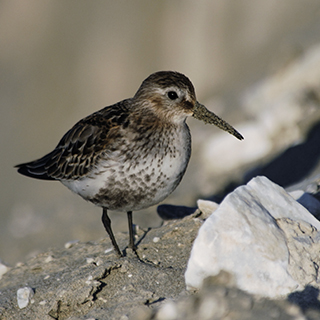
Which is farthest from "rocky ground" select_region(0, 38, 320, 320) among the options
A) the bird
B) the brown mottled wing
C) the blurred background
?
the blurred background

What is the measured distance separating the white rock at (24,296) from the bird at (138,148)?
98 cm

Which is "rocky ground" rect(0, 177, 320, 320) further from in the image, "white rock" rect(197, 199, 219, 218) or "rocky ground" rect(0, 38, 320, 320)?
"white rock" rect(197, 199, 219, 218)

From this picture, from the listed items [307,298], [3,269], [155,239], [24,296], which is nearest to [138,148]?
[155,239]

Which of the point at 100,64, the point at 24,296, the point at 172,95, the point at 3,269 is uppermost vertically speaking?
the point at 172,95

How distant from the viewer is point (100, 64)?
14547 millimetres

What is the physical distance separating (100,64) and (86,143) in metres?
10.2

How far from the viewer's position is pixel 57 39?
1520 centimetres

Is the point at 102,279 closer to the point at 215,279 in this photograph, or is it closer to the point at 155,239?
the point at 155,239

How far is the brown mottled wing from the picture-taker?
4.56m

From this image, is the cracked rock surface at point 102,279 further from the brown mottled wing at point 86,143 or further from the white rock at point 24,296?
the brown mottled wing at point 86,143

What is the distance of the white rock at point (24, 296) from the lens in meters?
4.12

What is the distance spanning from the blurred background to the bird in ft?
12.8

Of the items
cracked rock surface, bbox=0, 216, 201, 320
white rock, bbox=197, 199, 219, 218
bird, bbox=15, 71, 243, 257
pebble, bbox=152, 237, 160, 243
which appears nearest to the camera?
cracked rock surface, bbox=0, 216, 201, 320

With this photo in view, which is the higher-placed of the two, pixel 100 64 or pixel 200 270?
pixel 200 270
